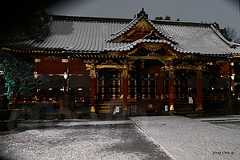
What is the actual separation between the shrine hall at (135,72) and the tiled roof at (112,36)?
0.24 feet

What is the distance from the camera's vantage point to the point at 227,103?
17.3 metres

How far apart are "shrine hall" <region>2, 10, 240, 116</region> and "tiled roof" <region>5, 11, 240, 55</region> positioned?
7 centimetres

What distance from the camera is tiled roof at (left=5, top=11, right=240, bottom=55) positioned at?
638 inches

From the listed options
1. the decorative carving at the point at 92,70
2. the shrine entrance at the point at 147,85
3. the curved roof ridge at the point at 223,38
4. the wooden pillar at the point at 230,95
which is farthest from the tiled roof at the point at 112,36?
the shrine entrance at the point at 147,85

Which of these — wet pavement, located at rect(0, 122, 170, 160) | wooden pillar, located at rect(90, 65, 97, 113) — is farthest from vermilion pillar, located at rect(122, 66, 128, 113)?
wet pavement, located at rect(0, 122, 170, 160)

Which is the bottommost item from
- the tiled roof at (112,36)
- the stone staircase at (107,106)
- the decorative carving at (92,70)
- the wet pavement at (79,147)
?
the wet pavement at (79,147)

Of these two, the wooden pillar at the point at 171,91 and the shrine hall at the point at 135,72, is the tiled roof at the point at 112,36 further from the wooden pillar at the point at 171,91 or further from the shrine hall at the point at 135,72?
the wooden pillar at the point at 171,91

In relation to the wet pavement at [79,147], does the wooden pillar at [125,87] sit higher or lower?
higher

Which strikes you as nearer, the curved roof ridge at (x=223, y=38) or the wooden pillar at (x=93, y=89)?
the wooden pillar at (x=93, y=89)

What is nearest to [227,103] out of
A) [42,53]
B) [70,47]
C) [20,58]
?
[70,47]

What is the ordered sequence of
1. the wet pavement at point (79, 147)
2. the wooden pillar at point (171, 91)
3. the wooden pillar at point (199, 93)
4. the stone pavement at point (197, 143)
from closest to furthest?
the stone pavement at point (197, 143)
the wet pavement at point (79, 147)
the wooden pillar at point (171, 91)
the wooden pillar at point (199, 93)

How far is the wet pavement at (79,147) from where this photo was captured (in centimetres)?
646

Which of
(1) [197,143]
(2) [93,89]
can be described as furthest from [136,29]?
(1) [197,143]

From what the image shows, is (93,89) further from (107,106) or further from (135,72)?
(135,72)
